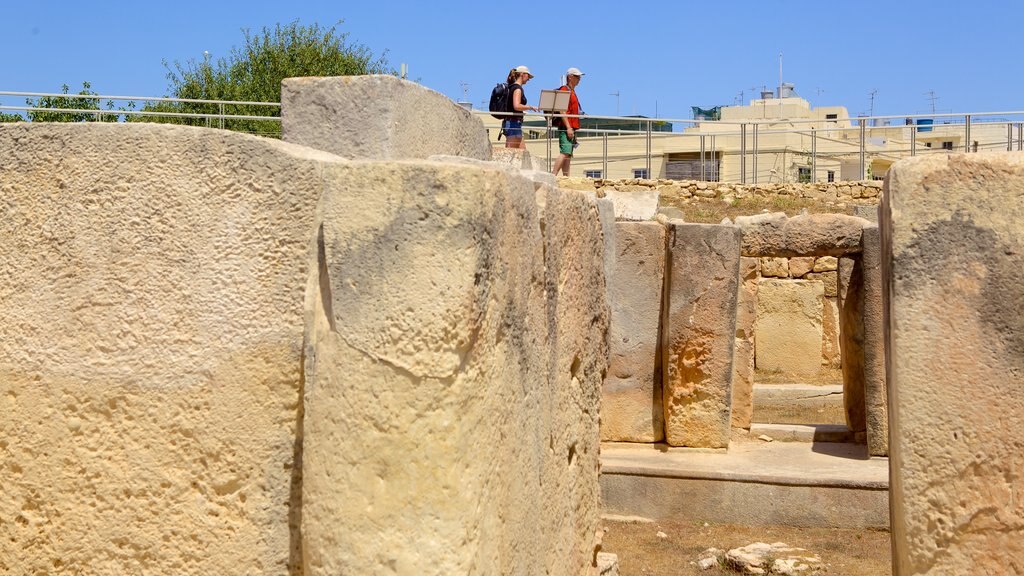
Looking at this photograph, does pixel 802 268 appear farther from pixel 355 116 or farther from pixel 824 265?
pixel 355 116

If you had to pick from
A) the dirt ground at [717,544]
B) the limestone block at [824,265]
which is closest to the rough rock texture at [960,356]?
the dirt ground at [717,544]

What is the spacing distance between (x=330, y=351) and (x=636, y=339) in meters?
Result: 6.11

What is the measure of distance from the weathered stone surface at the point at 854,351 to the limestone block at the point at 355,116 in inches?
246

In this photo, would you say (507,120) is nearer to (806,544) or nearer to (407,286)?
(806,544)

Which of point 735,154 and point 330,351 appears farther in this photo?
point 735,154

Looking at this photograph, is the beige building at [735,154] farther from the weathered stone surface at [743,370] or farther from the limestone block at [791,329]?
the weathered stone surface at [743,370]

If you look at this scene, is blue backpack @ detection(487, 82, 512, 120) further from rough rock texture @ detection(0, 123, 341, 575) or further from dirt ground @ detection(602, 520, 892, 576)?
rough rock texture @ detection(0, 123, 341, 575)

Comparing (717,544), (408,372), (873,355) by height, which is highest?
(408,372)

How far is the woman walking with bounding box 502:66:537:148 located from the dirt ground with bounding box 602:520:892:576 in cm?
496

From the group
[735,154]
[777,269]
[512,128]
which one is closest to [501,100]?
[512,128]

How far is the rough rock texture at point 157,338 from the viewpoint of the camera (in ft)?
8.20

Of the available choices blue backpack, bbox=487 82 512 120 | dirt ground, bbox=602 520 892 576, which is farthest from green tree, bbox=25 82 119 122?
dirt ground, bbox=602 520 892 576

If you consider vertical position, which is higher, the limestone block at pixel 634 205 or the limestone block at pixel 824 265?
the limestone block at pixel 634 205

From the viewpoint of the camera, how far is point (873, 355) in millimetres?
8180
